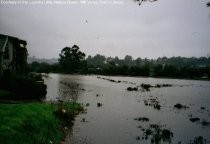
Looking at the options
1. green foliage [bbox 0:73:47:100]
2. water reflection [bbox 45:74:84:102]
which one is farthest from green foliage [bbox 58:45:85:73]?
green foliage [bbox 0:73:47:100]

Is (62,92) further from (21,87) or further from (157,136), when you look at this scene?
(157,136)

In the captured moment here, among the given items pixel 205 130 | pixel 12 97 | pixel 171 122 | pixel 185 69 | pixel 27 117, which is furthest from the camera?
pixel 185 69

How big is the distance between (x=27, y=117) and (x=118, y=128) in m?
8.47

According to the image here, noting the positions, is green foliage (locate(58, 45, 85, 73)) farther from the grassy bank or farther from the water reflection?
the grassy bank

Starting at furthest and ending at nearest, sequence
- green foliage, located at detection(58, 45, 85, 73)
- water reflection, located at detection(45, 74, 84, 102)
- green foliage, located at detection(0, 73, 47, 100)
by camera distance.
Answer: green foliage, located at detection(58, 45, 85, 73), water reflection, located at detection(45, 74, 84, 102), green foliage, located at detection(0, 73, 47, 100)

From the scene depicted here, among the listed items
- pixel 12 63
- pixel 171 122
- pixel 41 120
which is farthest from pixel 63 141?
pixel 12 63

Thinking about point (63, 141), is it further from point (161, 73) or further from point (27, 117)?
point (161, 73)

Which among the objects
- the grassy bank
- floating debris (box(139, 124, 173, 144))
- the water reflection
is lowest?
floating debris (box(139, 124, 173, 144))

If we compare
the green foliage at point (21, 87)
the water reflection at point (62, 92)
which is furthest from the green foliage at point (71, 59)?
the green foliage at point (21, 87)

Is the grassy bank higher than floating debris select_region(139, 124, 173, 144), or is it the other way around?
the grassy bank

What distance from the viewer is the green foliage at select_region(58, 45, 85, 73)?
151m

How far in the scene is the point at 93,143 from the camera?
15.7m

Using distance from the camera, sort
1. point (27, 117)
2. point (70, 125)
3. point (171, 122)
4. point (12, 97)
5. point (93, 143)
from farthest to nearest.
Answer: point (12, 97) → point (171, 122) → point (70, 125) → point (93, 143) → point (27, 117)

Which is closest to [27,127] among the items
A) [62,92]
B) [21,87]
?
[21,87]
